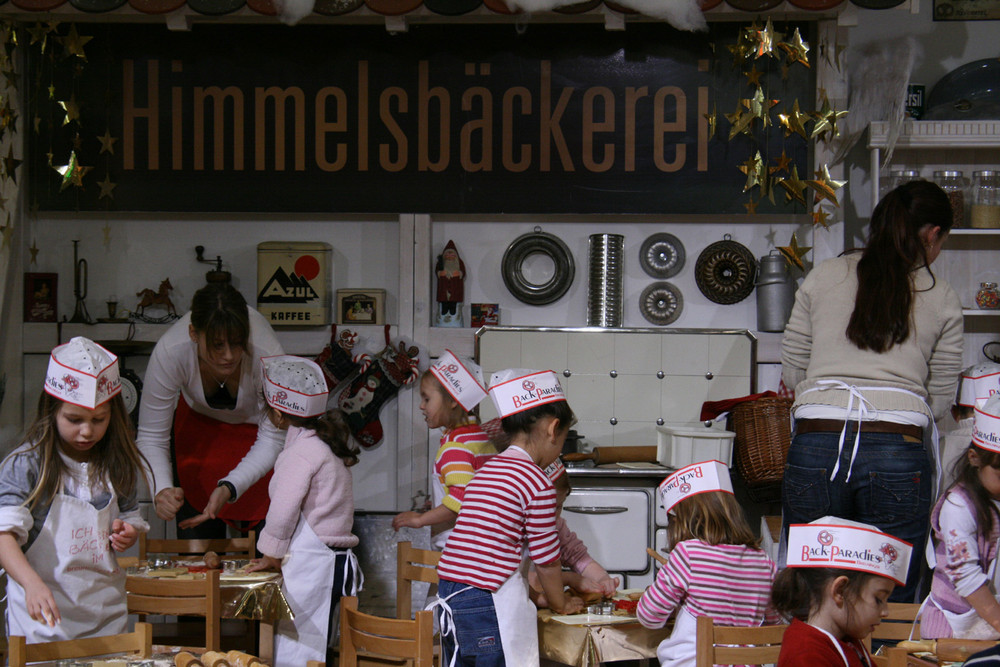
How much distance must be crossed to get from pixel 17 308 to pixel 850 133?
13.7 feet

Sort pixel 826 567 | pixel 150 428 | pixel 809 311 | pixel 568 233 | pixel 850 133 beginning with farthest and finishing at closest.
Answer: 1. pixel 568 233
2. pixel 850 133
3. pixel 150 428
4. pixel 809 311
5. pixel 826 567

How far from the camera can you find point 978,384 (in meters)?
3.57

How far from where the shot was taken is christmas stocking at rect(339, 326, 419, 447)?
4.77 meters

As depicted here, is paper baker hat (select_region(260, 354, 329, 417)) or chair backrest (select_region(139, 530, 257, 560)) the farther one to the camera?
chair backrest (select_region(139, 530, 257, 560))

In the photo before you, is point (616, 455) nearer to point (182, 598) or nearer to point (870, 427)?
point (870, 427)

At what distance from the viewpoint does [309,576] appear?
3.32m

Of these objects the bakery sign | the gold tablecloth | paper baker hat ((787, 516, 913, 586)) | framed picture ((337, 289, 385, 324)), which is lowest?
the gold tablecloth

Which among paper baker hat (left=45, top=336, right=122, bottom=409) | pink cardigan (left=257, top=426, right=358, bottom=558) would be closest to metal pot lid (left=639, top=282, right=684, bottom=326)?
pink cardigan (left=257, top=426, right=358, bottom=558)

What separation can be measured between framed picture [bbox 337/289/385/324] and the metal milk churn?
189cm

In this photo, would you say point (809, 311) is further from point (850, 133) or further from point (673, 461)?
point (850, 133)

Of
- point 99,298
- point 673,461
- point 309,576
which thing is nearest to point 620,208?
point 673,461

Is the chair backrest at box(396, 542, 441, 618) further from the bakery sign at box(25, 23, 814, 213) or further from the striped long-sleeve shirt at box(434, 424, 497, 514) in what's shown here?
the bakery sign at box(25, 23, 814, 213)

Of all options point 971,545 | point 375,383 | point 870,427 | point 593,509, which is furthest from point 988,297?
point 375,383

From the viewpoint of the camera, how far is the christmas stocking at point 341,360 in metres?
4.80
